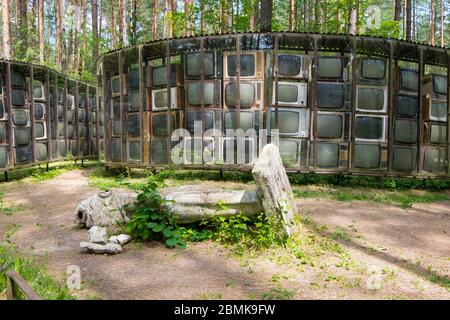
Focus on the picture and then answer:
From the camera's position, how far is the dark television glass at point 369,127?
9.40 metres

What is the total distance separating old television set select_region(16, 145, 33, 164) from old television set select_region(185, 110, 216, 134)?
4.77 m

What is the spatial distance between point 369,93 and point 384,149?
1.47 meters

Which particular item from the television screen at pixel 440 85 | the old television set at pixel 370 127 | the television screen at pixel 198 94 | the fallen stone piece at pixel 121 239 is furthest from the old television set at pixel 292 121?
the fallen stone piece at pixel 121 239

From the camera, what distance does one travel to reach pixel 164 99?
1012cm

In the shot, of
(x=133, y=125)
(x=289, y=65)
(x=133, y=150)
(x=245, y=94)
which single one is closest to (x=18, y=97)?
(x=133, y=125)

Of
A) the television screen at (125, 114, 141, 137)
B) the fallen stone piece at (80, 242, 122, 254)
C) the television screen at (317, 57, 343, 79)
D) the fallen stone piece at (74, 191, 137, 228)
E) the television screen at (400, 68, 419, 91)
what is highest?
the television screen at (317, 57, 343, 79)

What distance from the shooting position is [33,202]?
775 centimetres

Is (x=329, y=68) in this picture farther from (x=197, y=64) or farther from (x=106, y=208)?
(x=106, y=208)

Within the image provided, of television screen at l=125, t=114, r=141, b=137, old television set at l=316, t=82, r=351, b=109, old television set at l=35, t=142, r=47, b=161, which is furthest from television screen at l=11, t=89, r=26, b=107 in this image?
old television set at l=316, t=82, r=351, b=109

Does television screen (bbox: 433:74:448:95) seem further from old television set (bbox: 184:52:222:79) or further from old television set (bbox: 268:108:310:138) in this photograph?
old television set (bbox: 184:52:222:79)

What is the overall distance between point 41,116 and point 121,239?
824 centimetres

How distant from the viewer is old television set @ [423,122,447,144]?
31.9ft

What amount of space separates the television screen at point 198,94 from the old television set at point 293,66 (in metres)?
1.85
